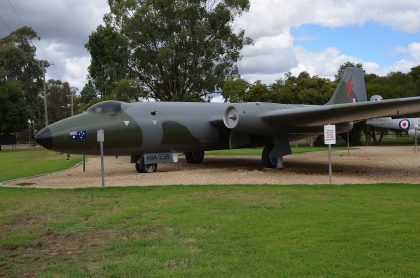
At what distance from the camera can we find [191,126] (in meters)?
17.9

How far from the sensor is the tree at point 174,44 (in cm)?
3888

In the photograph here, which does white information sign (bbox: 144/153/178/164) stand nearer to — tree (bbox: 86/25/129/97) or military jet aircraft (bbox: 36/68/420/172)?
military jet aircraft (bbox: 36/68/420/172)

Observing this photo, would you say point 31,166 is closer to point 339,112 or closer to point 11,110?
point 339,112

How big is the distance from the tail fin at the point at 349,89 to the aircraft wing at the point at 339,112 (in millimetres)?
5336

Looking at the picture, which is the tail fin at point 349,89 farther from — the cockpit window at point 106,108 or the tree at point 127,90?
the tree at point 127,90

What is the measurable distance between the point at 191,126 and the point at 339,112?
5763 mm

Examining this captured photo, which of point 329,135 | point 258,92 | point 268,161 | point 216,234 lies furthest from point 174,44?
point 216,234

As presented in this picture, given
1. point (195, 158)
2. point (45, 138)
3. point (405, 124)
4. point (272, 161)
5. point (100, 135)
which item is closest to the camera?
point (100, 135)

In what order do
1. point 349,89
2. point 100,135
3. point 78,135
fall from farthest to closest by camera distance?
1. point 349,89
2. point 78,135
3. point 100,135

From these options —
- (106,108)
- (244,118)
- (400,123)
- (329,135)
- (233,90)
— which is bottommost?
(329,135)

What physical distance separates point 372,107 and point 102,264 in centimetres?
1124

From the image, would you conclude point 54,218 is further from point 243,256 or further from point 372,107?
point 372,107

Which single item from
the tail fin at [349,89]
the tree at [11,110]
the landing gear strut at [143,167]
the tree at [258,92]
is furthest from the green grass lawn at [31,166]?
the tree at [11,110]

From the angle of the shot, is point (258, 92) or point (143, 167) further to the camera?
point (258, 92)
